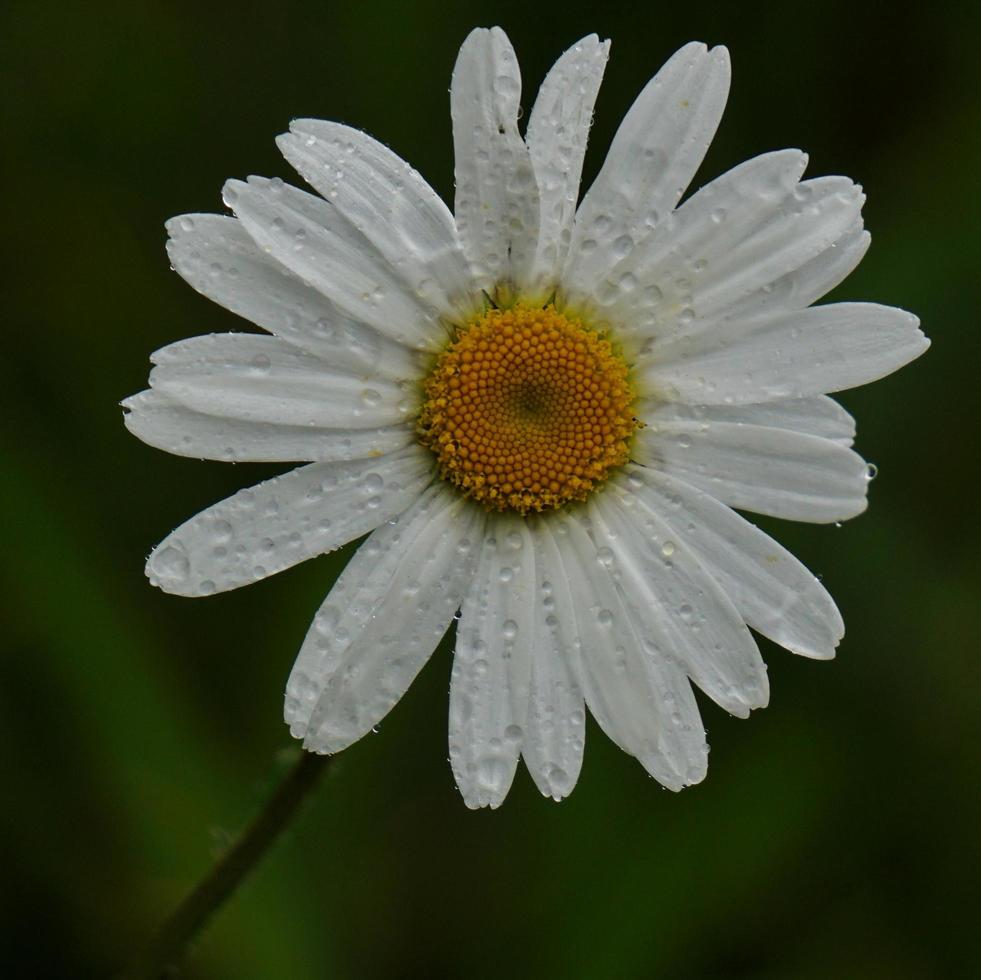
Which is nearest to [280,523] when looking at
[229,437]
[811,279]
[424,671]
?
[229,437]

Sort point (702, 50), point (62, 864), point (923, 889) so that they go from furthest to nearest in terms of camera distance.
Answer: point (923, 889), point (62, 864), point (702, 50)

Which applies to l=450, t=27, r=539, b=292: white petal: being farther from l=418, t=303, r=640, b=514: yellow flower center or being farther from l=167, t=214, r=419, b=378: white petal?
l=167, t=214, r=419, b=378: white petal

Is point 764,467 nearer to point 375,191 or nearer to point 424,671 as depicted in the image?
point 375,191

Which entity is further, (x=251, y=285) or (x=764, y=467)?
(x=764, y=467)

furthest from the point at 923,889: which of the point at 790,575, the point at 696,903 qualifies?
the point at 790,575

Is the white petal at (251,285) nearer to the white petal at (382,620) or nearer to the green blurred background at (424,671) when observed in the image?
the white petal at (382,620)

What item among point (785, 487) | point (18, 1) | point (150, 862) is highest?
point (18, 1)

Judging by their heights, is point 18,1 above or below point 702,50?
above

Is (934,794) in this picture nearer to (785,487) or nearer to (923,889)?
(923,889)
